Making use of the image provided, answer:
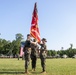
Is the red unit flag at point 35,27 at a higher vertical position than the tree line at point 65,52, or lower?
lower

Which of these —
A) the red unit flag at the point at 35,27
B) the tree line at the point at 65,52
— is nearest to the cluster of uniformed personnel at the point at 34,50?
the red unit flag at the point at 35,27

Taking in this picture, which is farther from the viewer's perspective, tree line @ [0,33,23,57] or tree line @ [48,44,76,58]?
tree line @ [48,44,76,58]

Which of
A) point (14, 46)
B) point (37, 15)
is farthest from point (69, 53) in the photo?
point (37, 15)

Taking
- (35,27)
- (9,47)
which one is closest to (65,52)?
(9,47)

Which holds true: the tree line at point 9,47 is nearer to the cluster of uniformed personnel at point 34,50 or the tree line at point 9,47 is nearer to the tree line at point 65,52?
the tree line at point 65,52

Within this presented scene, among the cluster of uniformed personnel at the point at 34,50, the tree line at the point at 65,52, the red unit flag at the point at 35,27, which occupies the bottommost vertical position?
the cluster of uniformed personnel at the point at 34,50

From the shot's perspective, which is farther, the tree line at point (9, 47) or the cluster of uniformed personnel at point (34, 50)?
the tree line at point (9, 47)

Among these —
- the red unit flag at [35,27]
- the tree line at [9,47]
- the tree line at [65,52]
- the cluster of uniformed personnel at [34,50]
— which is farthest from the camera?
the tree line at [65,52]

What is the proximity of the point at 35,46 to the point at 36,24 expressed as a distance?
1493 mm

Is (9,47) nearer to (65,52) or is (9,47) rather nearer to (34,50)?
(65,52)

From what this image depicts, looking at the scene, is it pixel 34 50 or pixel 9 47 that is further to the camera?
pixel 9 47

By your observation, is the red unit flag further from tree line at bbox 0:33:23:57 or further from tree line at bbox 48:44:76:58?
tree line at bbox 48:44:76:58

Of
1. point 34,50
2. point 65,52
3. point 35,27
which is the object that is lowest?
point 34,50

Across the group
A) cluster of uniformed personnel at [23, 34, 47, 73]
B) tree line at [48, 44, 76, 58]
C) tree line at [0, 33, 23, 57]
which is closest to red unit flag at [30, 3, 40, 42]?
cluster of uniformed personnel at [23, 34, 47, 73]
